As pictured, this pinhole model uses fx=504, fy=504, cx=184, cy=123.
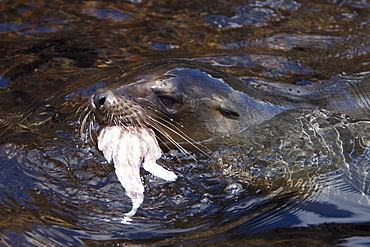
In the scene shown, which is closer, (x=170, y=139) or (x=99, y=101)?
(x=99, y=101)

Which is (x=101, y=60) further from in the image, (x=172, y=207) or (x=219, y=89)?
(x=172, y=207)

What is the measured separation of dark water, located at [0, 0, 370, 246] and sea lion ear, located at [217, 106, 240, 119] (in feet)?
0.66

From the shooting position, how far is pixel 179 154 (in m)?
4.30

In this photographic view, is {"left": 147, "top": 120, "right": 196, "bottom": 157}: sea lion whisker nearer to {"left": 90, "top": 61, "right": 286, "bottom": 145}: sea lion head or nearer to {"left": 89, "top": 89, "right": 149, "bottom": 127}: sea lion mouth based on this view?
{"left": 90, "top": 61, "right": 286, "bottom": 145}: sea lion head

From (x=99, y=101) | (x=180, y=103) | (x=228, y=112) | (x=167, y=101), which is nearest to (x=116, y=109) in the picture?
(x=99, y=101)

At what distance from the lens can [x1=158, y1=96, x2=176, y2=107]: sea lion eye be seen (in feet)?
13.5

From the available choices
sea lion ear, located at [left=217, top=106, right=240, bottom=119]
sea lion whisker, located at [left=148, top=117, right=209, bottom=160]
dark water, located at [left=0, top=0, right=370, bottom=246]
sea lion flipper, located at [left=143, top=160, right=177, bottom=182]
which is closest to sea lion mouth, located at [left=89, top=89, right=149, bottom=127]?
sea lion whisker, located at [left=148, top=117, right=209, bottom=160]

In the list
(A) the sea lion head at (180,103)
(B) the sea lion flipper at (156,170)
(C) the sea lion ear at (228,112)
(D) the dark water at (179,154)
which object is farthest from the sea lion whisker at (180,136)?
(C) the sea lion ear at (228,112)

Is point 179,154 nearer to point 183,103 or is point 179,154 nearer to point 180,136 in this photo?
point 180,136

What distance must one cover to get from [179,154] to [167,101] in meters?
0.48

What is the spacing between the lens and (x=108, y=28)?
21.7 ft

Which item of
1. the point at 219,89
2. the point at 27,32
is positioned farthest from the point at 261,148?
the point at 27,32

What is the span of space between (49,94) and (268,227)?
2810 millimetres

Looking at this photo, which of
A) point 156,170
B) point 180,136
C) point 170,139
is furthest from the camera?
point 180,136
